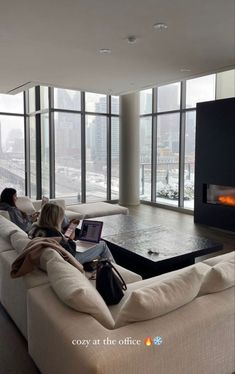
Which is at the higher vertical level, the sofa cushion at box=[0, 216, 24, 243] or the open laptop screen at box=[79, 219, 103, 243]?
the sofa cushion at box=[0, 216, 24, 243]

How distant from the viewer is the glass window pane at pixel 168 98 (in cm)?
734

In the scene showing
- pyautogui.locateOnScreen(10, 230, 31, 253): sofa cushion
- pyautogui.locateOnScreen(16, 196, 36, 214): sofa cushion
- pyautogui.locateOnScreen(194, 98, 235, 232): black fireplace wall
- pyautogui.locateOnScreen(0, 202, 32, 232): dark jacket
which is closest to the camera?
pyautogui.locateOnScreen(10, 230, 31, 253): sofa cushion

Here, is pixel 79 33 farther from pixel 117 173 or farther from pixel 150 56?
pixel 117 173

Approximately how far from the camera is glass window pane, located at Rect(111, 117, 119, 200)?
841cm

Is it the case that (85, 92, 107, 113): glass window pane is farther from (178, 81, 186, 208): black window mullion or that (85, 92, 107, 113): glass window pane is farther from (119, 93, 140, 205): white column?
(178, 81, 186, 208): black window mullion

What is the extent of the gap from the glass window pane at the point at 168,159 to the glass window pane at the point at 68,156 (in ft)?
6.60

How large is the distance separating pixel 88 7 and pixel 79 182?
537 cm

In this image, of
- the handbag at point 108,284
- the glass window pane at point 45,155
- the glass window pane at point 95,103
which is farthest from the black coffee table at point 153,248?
the glass window pane at point 95,103

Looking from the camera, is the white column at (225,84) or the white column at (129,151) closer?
the white column at (225,84)

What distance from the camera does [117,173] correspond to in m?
8.60

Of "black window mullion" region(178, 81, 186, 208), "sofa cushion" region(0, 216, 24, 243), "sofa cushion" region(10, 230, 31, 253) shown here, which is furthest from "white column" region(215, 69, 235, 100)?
"sofa cushion" region(10, 230, 31, 253)

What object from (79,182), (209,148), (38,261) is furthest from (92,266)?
(79,182)

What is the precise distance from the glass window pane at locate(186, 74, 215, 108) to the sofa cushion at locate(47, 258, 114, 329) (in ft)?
18.8

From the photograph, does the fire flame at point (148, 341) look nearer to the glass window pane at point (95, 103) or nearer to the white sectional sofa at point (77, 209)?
the white sectional sofa at point (77, 209)
